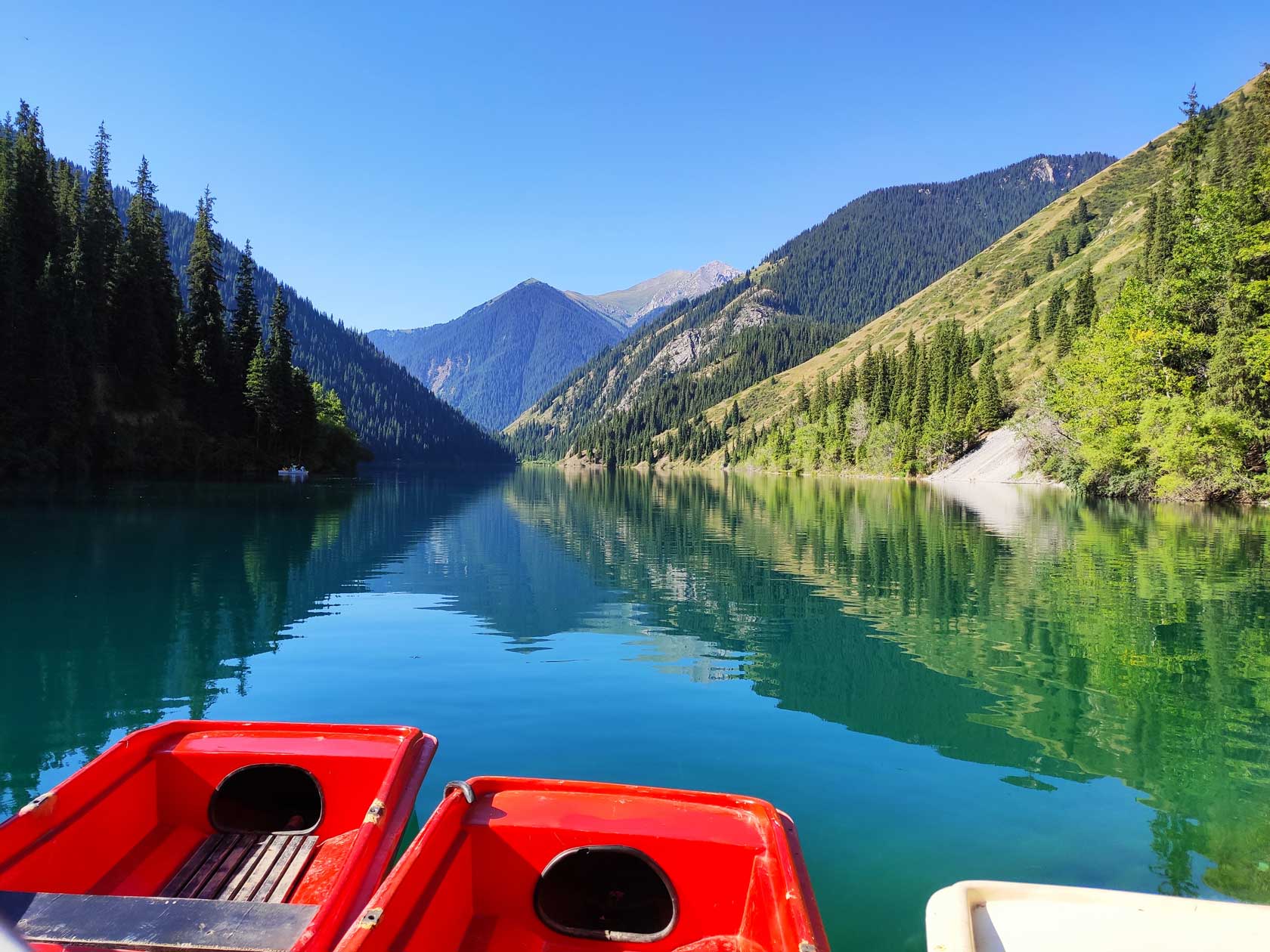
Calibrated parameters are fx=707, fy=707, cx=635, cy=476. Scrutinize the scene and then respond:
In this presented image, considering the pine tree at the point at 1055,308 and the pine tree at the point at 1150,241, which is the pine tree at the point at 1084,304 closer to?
the pine tree at the point at 1150,241

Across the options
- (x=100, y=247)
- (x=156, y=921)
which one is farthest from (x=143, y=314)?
(x=156, y=921)

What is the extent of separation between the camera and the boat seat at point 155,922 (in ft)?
14.1

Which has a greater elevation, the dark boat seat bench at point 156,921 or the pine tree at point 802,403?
the pine tree at point 802,403

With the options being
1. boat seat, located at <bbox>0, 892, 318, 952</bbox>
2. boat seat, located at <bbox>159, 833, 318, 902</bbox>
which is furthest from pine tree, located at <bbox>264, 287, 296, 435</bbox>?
boat seat, located at <bbox>0, 892, 318, 952</bbox>

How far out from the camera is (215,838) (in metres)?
7.28

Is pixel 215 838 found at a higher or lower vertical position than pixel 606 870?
lower

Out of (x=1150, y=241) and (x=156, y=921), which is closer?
(x=156, y=921)

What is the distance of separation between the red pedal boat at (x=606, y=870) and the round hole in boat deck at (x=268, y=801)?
2.62m

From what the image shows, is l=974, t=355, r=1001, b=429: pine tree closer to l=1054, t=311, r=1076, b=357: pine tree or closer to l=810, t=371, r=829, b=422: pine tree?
l=1054, t=311, r=1076, b=357: pine tree

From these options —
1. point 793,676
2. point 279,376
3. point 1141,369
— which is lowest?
point 793,676

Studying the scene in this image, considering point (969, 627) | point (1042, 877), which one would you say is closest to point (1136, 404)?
point (969, 627)

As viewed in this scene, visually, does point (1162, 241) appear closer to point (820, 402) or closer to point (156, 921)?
point (820, 402)

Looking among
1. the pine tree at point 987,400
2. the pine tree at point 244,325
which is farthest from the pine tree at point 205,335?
the pine tree at point 987,400

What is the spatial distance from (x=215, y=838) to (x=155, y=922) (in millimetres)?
3074
